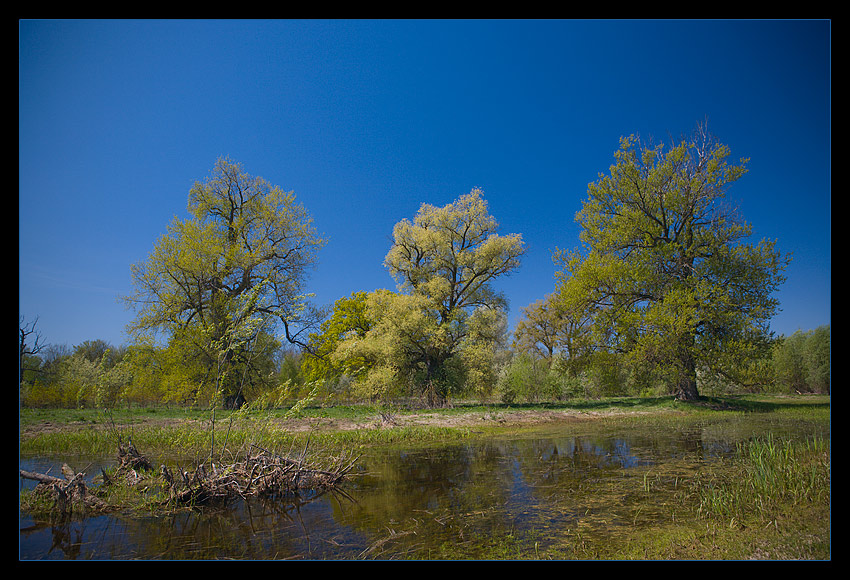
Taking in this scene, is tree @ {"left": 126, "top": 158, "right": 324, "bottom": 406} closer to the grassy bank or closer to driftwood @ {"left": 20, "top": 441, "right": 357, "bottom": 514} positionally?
the grassy bank

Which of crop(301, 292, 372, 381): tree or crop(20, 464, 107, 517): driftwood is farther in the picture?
crop(301, 292, 372, 381): tree

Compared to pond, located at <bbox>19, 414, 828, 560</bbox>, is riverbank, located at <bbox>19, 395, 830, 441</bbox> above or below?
below

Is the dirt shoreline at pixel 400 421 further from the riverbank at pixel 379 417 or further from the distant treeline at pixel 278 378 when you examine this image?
the distant treeline at pixel 278 378

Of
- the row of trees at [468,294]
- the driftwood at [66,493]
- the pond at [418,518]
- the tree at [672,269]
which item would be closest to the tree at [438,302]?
the row of trees at [468,294]

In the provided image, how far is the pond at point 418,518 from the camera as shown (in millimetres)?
4090

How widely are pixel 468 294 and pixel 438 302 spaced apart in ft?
5.80

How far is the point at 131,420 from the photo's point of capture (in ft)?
42.3

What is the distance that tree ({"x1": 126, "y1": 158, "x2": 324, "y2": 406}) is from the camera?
17.6 meters

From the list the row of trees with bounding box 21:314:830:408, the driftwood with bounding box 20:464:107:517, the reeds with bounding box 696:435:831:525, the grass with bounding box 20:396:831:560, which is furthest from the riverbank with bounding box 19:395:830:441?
the reeds with bounding box 696:435:831:525

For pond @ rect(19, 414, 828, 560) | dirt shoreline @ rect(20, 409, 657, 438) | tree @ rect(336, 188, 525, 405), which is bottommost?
dirt shoreline @ rect(20, 409, 657, 438)

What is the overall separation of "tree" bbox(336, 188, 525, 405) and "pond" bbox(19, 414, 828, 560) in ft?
43.1

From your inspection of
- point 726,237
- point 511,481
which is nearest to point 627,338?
point 726,237
